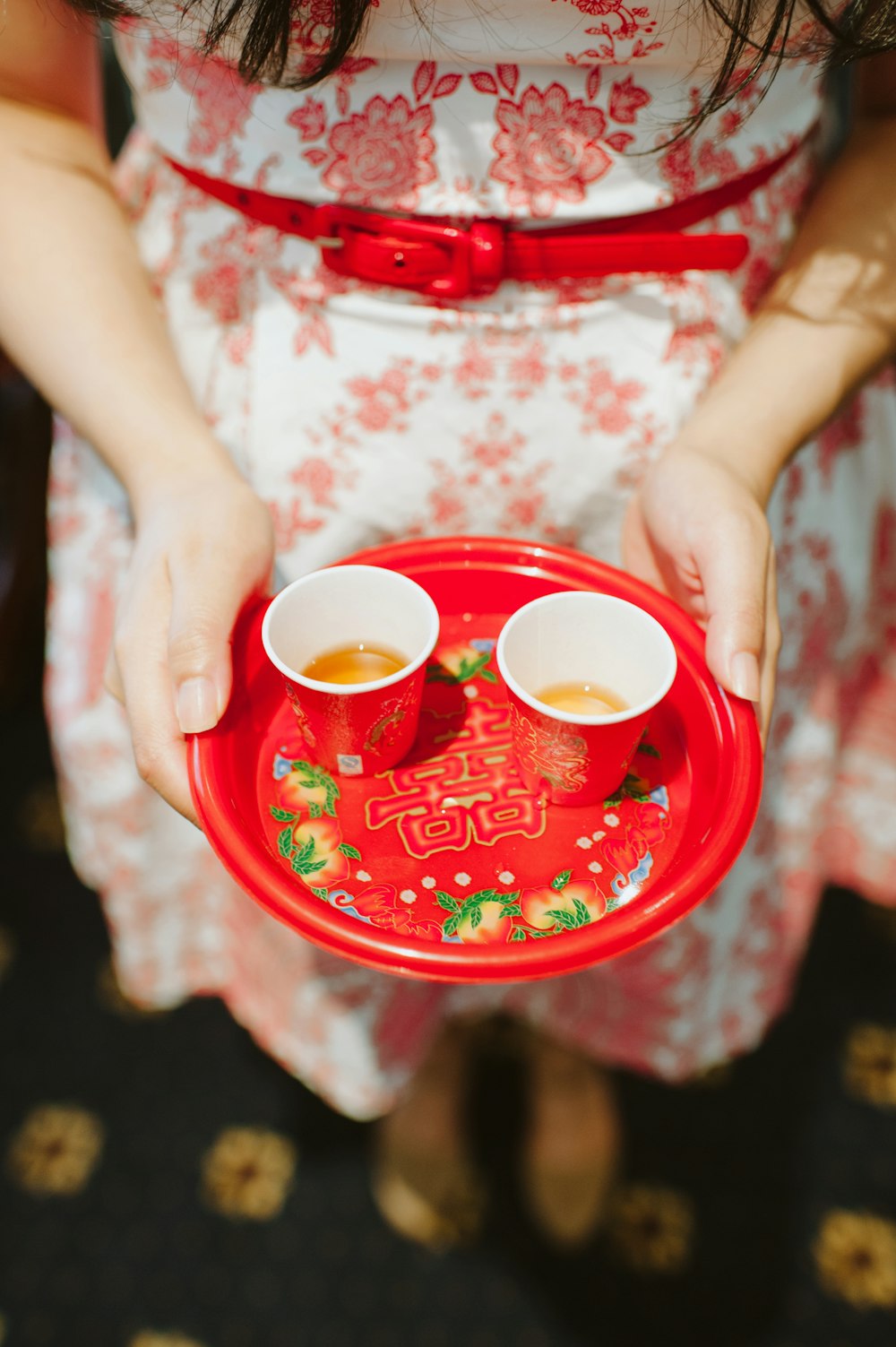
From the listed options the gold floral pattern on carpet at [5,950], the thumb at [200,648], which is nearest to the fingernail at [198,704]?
the thumb at [200,648]

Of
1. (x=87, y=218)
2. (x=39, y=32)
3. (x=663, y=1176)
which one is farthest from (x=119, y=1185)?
(x=39, y=32)

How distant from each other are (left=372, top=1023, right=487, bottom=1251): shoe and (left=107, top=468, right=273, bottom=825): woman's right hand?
0.92 m

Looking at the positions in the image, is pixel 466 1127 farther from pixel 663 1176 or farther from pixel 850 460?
pixel 850 460

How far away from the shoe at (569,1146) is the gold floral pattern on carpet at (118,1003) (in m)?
0.65

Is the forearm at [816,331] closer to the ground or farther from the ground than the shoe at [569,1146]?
farther from the ground

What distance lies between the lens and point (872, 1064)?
4.96 ft

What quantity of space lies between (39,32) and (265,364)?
0.33m

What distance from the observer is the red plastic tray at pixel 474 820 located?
619mm

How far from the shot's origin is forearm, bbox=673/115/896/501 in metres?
0.81

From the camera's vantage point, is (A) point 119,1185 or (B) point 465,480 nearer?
(B) point 465,480

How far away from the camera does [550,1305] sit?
1.31 metres

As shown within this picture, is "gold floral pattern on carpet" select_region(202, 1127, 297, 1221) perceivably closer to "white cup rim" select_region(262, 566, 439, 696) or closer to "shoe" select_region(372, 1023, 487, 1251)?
"shoe" select_region(372, 1023, 487, 1251)

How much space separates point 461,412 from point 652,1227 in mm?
1217

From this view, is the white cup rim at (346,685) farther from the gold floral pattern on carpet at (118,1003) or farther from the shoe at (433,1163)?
the gold floral pattern on carpet at (118,1003)
